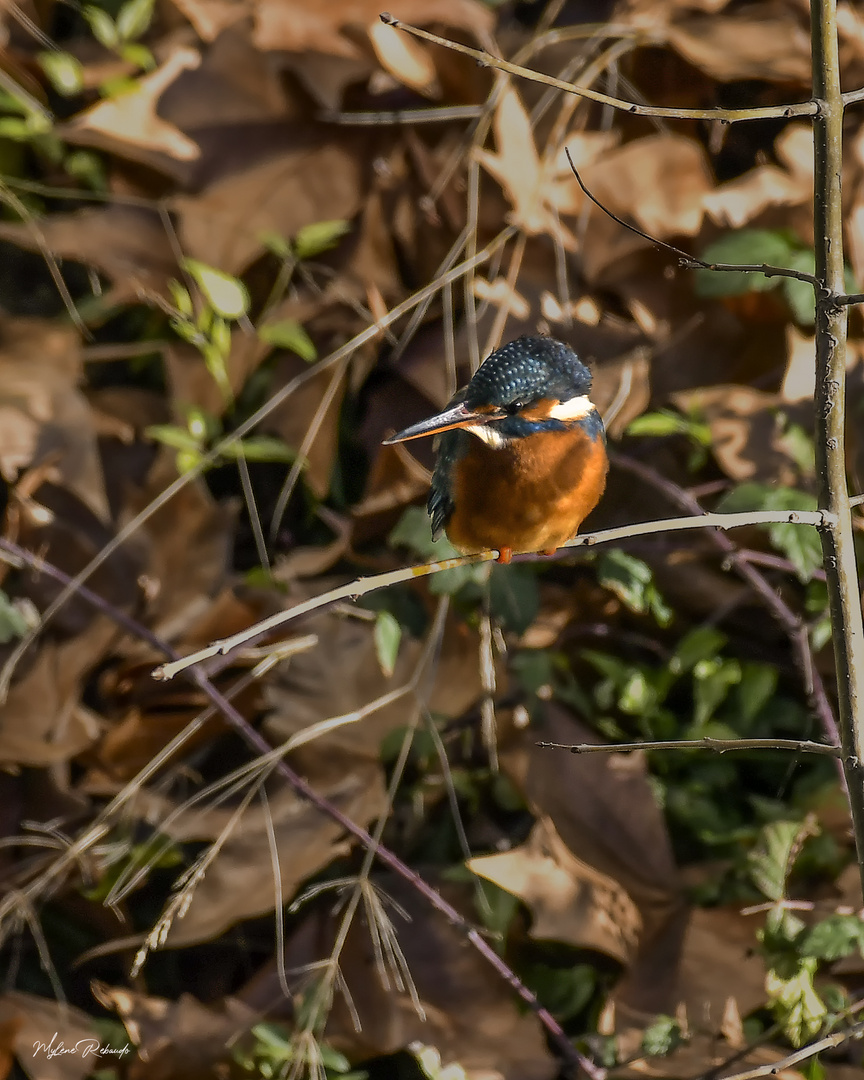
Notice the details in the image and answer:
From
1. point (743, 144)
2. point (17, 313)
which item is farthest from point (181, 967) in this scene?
point (743, 144)

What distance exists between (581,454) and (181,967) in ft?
5.30

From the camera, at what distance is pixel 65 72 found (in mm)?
2988

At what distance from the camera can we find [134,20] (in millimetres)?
3045

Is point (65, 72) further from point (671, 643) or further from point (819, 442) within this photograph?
point (819, 442)

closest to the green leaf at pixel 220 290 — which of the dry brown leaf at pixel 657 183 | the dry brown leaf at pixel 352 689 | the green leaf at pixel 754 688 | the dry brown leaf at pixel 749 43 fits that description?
the dry brown leaf at pixel 352 689

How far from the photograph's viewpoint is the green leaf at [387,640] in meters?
2.51

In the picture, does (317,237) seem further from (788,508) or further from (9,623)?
(788,508)

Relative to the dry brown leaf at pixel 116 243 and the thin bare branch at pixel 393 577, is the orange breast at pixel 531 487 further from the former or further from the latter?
the dry brown leaf at pixel 116 243

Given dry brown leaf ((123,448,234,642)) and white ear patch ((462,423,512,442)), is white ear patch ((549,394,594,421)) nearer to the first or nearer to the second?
white ear patch ((462,423,512,442))

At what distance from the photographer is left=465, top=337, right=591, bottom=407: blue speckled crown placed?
2.00 metres

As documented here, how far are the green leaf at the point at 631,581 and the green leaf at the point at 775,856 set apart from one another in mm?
529

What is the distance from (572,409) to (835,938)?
3.87 feet

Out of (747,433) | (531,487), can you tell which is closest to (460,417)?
(531,487)

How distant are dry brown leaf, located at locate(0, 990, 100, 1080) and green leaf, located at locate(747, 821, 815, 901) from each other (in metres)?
1.48
